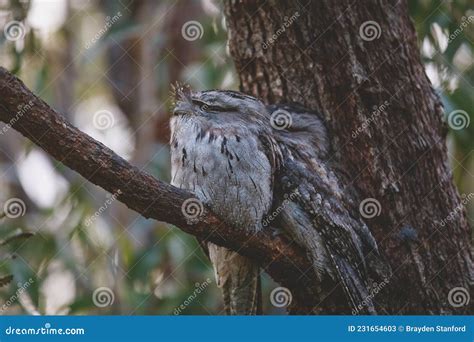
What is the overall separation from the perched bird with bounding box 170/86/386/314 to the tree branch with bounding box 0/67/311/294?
15 cm

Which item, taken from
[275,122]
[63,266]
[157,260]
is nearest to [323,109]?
[275,122]

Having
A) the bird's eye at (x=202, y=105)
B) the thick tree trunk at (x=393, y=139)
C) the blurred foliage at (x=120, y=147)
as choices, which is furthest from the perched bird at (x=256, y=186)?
the blurred foliage at (x=120, y=147)

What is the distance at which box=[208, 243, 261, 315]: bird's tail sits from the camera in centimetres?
299

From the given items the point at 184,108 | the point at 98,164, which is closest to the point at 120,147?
the point at 184,108

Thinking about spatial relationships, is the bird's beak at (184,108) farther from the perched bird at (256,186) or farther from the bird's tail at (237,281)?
the bird's tail at (237,281)

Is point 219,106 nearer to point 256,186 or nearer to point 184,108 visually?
point 184,108

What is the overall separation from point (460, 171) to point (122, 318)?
203 cm

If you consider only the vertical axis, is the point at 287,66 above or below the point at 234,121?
above

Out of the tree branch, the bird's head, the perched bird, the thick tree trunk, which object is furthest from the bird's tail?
the bird's head

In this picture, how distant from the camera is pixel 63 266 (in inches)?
181

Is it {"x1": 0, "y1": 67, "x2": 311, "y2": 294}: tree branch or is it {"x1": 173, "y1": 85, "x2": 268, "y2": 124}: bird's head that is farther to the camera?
{"x1": 173, "y1": 85, "x2": 268, "y2": 124}: bird's head

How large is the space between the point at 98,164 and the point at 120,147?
9.78ft

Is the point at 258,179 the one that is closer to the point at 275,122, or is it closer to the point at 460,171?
the point at 275,122

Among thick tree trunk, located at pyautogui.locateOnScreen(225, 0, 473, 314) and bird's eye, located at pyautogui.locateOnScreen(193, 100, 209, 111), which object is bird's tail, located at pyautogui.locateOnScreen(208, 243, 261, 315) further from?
bird's eye, located at pyautogui.locateOnScreen(193, 100, 209, 111)
